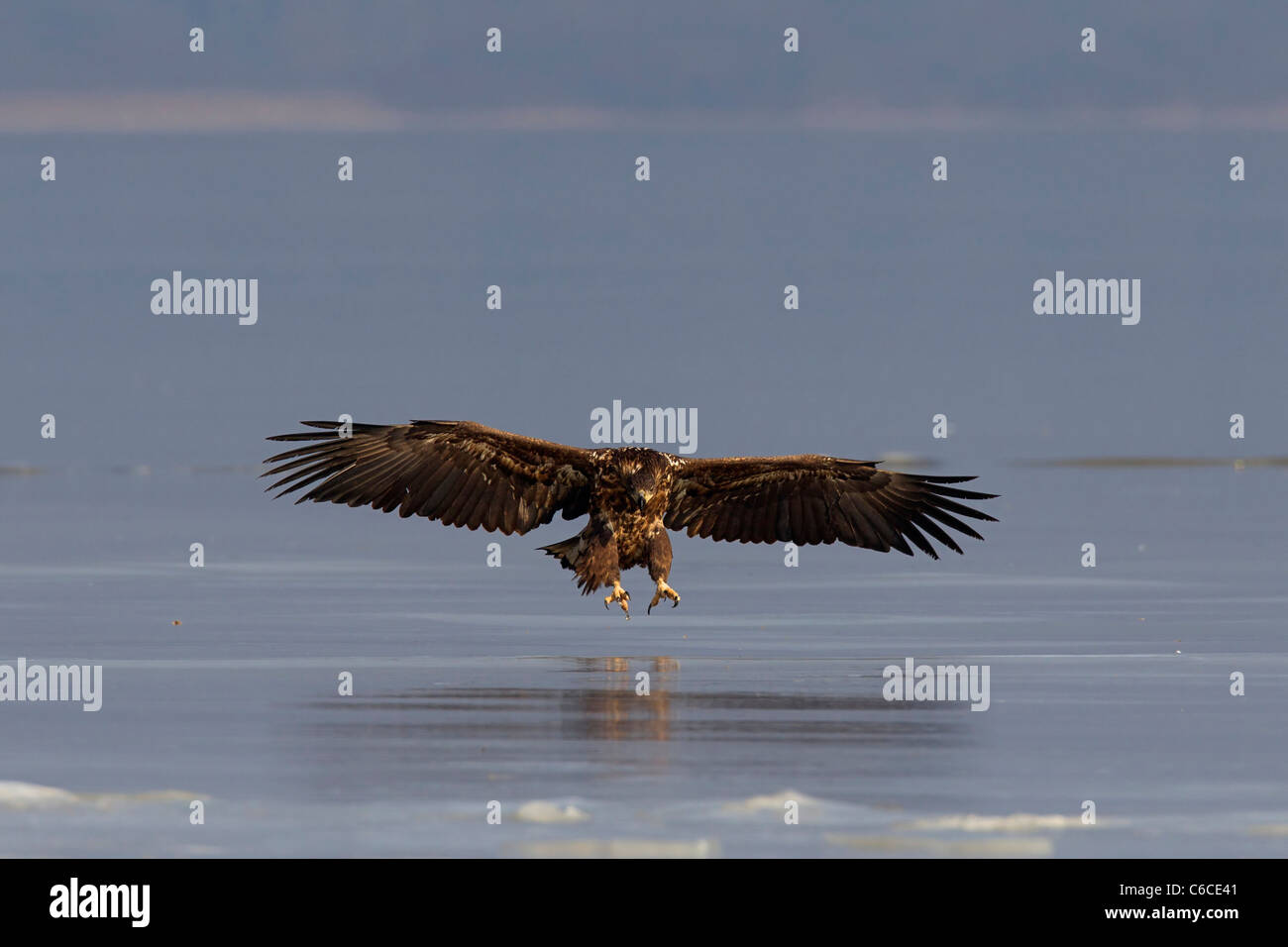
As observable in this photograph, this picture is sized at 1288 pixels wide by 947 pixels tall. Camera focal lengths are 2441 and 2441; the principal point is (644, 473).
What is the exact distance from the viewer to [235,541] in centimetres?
3450

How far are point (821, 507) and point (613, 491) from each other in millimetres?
2091

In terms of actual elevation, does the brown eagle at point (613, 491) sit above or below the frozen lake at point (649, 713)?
above

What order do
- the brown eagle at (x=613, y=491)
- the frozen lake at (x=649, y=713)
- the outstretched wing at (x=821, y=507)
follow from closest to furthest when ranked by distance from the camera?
the frozen lake at (x=649, y=713), the brown eagle at (x=613, y=491), the outstretched wing at (x=821, y=507)

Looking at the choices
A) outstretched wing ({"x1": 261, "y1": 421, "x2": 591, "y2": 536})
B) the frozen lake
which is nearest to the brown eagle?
outstretched wing ({"x1": 261, "y1": 421, "x2": 591, "y2": 536})

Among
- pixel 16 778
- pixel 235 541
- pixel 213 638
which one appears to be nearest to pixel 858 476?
pixel 213 638

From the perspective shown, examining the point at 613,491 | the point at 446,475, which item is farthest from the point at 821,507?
the point at 446,475

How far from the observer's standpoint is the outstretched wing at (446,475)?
67.6ft

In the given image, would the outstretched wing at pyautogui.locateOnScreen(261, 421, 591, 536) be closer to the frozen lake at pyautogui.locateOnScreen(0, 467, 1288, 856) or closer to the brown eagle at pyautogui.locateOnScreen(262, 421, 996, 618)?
the brown eagle at pyautogui.locateOnScreen(262, 421, 996, 618)

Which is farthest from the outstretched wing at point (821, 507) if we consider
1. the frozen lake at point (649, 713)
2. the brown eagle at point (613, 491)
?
the frozen lake at point (649, 713)

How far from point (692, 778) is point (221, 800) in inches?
98.2

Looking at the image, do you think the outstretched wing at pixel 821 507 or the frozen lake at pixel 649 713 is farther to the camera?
the outstretched wing at pixel 821 507

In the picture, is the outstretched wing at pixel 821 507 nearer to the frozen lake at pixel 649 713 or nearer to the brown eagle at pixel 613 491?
the brown eagle at pixel 613 491
